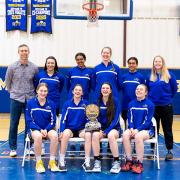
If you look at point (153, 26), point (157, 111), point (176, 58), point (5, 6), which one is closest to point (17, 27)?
point (5, 6)

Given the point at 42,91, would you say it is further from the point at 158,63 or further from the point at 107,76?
the point at 158,63

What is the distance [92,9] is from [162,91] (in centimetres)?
327

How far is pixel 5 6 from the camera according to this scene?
10.8 metres

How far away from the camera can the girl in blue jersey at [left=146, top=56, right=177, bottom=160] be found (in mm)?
5562

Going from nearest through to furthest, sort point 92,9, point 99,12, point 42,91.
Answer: point 42,91, point 92,9, point 99,12

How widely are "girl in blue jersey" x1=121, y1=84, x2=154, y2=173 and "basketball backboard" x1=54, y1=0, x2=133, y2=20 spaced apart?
11.0 ft

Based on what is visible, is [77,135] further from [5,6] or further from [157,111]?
[5,6]

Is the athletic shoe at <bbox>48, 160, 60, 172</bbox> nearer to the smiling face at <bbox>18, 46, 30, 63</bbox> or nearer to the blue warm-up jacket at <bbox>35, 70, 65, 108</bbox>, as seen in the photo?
the blue warm-up jacket at <bbox>35, 70, 65, 108</bbox>

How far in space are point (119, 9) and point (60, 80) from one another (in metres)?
5.54

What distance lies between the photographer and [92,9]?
321 inches

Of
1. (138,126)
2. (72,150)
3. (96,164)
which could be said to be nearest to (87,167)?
(96,164)

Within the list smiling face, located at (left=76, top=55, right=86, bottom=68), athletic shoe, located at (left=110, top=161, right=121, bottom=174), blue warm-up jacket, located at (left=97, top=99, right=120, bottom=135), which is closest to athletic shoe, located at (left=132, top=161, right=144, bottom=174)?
athletic shoe, located at (left=110, top=161, right=121, bottom=174)

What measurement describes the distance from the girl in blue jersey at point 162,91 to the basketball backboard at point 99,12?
2972 mm

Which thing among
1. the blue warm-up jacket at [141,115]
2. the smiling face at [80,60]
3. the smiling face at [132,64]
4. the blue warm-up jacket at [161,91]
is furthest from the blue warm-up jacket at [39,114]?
the blue warm-up jacket at [161,91]
